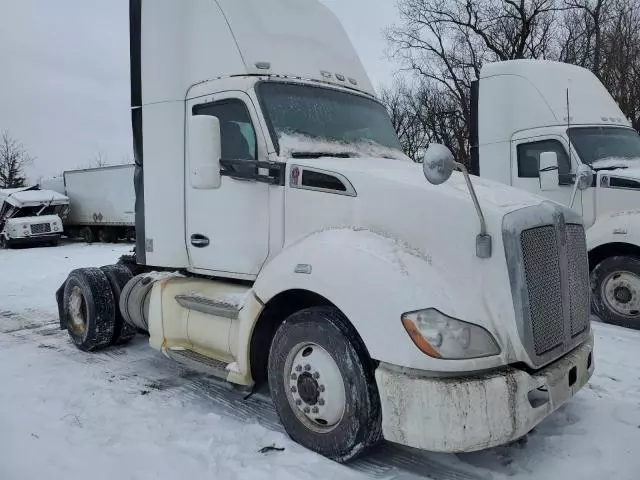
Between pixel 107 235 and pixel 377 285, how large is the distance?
23107mm

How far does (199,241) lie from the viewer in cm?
512

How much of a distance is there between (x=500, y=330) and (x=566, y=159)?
5.63m

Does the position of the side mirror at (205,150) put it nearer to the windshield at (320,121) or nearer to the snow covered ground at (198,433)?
the windshield at (320,121)

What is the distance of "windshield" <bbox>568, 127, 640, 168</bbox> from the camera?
7.98 m

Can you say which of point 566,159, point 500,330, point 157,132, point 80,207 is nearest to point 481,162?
point 566,159

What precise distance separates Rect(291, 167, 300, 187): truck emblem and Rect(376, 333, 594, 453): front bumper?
5.32 ft

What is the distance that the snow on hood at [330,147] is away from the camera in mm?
4484

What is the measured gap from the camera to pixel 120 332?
663cm

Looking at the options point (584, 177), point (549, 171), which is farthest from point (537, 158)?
point (584, 177)

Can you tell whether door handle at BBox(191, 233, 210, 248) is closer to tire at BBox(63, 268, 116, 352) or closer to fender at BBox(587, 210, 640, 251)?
tire at BBox(63, 268, 116, 352)

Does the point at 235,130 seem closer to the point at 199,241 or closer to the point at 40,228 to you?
the point at 199,241

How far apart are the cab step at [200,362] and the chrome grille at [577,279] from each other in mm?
2662

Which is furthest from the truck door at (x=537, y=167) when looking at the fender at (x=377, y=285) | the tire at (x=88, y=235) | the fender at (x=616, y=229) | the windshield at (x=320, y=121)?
the tire at (x=88, y=235)

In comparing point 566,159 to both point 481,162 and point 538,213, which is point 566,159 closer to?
point 481,162
